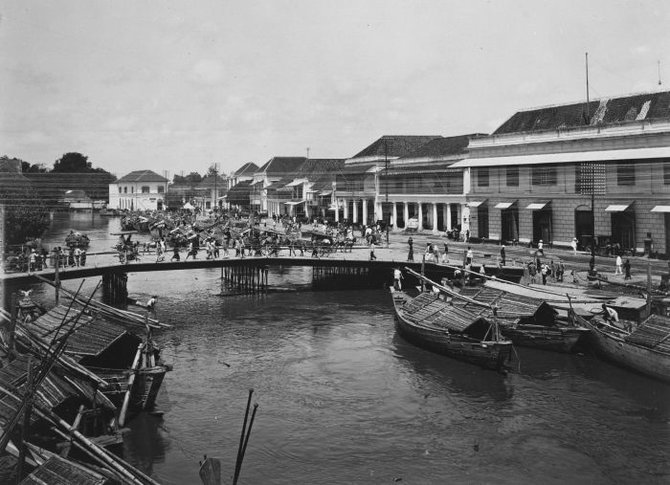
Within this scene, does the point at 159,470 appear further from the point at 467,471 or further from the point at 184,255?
the point at 184,255

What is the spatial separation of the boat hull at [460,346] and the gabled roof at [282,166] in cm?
12502

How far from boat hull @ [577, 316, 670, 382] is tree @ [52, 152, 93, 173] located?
173330 millimetres

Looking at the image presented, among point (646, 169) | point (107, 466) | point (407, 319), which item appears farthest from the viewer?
point (646, 169)

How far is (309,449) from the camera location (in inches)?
1017

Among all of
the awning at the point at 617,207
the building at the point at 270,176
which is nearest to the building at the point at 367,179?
the building at the point at 270,176

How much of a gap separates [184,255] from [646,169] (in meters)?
39.2

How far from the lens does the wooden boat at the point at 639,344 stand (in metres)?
32.9

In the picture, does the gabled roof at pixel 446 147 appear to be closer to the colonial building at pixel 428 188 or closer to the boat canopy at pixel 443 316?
the colonial building at pixel 428 188

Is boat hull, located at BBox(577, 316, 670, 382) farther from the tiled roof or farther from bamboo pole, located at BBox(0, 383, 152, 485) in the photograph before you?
the tiled roof

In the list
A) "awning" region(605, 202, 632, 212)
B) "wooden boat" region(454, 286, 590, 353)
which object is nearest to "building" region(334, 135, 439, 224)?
"awning" region(605, 202, 632, 212)

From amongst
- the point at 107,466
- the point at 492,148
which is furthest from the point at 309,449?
the point at 492,148

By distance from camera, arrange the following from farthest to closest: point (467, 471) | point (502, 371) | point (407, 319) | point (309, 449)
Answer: point (407, 319) → point (502, 371) → point (309, 449) → point (467, 471)

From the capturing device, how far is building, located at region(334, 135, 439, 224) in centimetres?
10431

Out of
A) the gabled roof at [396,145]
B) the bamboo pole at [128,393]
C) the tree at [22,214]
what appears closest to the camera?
the bamboo pole at [128,393]
